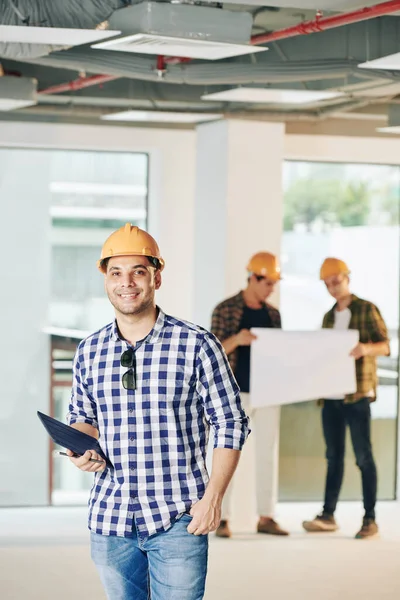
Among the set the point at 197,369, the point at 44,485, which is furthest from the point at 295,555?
the point at 197,369

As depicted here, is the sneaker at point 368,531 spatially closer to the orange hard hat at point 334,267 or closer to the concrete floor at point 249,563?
the concrete floor at point 249,563

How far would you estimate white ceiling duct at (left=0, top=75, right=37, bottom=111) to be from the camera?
6199mm

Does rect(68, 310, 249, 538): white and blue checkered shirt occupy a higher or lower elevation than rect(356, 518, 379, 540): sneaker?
higher

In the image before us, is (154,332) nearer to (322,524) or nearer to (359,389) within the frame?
(359,389)

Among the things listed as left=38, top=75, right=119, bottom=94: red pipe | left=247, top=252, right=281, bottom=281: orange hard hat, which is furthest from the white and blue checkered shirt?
left=38, top=75, right=119, bottom=94: red pipe

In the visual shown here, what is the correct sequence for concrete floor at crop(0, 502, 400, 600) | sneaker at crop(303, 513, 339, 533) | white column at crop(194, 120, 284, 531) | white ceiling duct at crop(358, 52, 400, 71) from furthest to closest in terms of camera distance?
white column at crop(194, 120, 284, 531)
sneaker at crop(303, 513, 339, 533)
concrete floor at crop(0, 502, 400, 600)
white ceiling duct at crop(358, 52, 400, 71)

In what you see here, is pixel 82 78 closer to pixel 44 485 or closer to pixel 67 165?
pixel 67 165

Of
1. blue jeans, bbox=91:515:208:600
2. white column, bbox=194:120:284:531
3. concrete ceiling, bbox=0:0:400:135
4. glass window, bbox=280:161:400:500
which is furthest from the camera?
glass window, bbox=280:161:400:500

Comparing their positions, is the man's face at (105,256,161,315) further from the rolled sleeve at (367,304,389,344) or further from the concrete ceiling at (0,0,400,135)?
the rolled sleeve at (367,304,389,344)

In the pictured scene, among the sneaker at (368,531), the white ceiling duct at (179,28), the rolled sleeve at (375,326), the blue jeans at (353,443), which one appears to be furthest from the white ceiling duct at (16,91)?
the sneaker at (368,531)

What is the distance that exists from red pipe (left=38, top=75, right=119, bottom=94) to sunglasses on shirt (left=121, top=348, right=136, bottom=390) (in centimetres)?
389

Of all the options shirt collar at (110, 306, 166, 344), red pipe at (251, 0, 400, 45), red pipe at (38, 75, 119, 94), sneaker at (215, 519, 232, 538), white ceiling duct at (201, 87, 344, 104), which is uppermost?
red pipe at (38, 75, 119, 94)

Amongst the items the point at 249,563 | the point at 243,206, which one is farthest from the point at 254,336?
the point at 249,563

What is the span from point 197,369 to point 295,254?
502 cm
